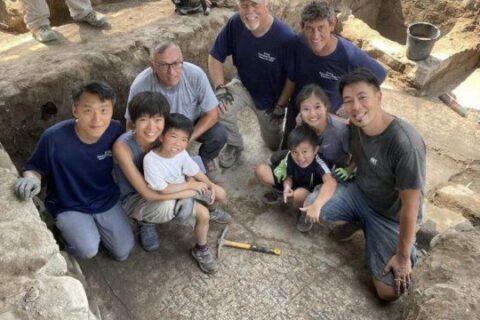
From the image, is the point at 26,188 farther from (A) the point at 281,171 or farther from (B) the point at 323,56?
(B) the point at 323,56

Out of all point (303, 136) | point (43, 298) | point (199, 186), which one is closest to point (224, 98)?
point (303, 136)

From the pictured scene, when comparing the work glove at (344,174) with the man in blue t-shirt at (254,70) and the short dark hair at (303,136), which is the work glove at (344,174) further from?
the man in blue t-shirt at (254,70)

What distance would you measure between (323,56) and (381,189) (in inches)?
47.4

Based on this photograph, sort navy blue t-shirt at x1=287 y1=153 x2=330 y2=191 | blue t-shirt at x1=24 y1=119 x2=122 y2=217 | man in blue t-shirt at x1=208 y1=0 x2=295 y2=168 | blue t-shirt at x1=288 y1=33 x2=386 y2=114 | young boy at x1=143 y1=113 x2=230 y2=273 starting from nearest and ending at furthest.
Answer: blue t-shirt at x1=24 y1=119 x2=122 y2=217 → young boy at x1=143 y1=113 x2=230 y2=273 → navy blue t-shirt at x1=287 y1=153 x2=330 y2=191 → blue t-shirt at x1=288 y1=33 x2=386 y2=114 → man in blue t-shirt at x1=208 y1=0 x2=295 y2=168

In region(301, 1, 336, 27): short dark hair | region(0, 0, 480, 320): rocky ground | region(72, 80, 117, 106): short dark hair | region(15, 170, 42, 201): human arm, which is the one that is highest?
region(301, 1, 336, 27): short dark hair

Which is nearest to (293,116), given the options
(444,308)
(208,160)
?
(208,160)

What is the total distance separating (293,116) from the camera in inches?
160

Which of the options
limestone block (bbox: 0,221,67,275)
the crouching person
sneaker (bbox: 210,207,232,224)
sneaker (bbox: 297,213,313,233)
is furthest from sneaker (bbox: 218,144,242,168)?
limestone block (bbox: 0,221,67,275)

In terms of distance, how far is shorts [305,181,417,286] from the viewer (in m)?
3.16

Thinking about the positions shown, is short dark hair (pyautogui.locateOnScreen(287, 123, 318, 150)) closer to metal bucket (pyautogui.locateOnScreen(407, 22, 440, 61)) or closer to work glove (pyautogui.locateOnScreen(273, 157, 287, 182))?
work glove (pyautogui.locateOnScreen(273, 157, 287, 182))

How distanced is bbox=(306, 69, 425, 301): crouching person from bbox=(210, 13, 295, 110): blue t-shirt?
1074mm

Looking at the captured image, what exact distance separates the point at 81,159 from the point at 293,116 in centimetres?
194

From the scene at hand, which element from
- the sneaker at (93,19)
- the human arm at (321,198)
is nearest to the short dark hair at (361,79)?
the human arm at (321,198)

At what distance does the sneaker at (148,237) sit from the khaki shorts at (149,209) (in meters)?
0.16
